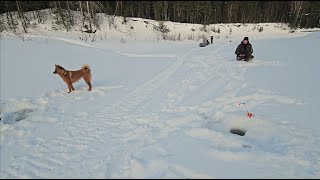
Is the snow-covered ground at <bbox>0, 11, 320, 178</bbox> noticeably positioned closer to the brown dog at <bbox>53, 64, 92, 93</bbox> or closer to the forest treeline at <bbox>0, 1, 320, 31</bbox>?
the brown dog at <bbox>53, 64, 92, 93</bbox>

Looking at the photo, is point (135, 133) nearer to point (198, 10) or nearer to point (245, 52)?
point (245, 52)

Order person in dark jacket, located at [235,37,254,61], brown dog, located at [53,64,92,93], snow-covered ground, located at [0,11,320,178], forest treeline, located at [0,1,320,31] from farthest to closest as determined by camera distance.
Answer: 1. forest treeline, located at [0,1,320,31]
2. person in dark jacket, located at [235,37,254,61]
3. brown dog, located at [53,64,92,93]
4. snow-covered ground, located at [0,11,320,178]

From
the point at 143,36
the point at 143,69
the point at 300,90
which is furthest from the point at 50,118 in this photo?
the point at 143,36

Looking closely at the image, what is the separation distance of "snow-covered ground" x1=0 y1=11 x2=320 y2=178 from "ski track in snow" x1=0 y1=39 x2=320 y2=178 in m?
0.02

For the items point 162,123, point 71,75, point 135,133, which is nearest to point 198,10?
point 71,75

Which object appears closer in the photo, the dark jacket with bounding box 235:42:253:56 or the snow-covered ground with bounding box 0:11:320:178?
the snow-covered ground with bounding box 0:11:320:178

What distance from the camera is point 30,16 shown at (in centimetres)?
2538

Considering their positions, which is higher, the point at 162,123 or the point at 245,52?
the point at 245,52

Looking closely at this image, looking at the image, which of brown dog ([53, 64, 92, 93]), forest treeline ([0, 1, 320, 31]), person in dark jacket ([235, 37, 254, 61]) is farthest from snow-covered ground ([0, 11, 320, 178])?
forest treeline ([0, 1, 320, 31])

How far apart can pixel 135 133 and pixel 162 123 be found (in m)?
0.69

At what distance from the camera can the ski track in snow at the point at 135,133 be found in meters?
3.72

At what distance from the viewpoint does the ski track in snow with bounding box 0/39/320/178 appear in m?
3.72

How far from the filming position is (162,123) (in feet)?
17.1

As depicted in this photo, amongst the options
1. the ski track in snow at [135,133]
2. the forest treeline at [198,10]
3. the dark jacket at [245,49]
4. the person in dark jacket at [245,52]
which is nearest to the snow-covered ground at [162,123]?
the ski track in snow at [135,133]
